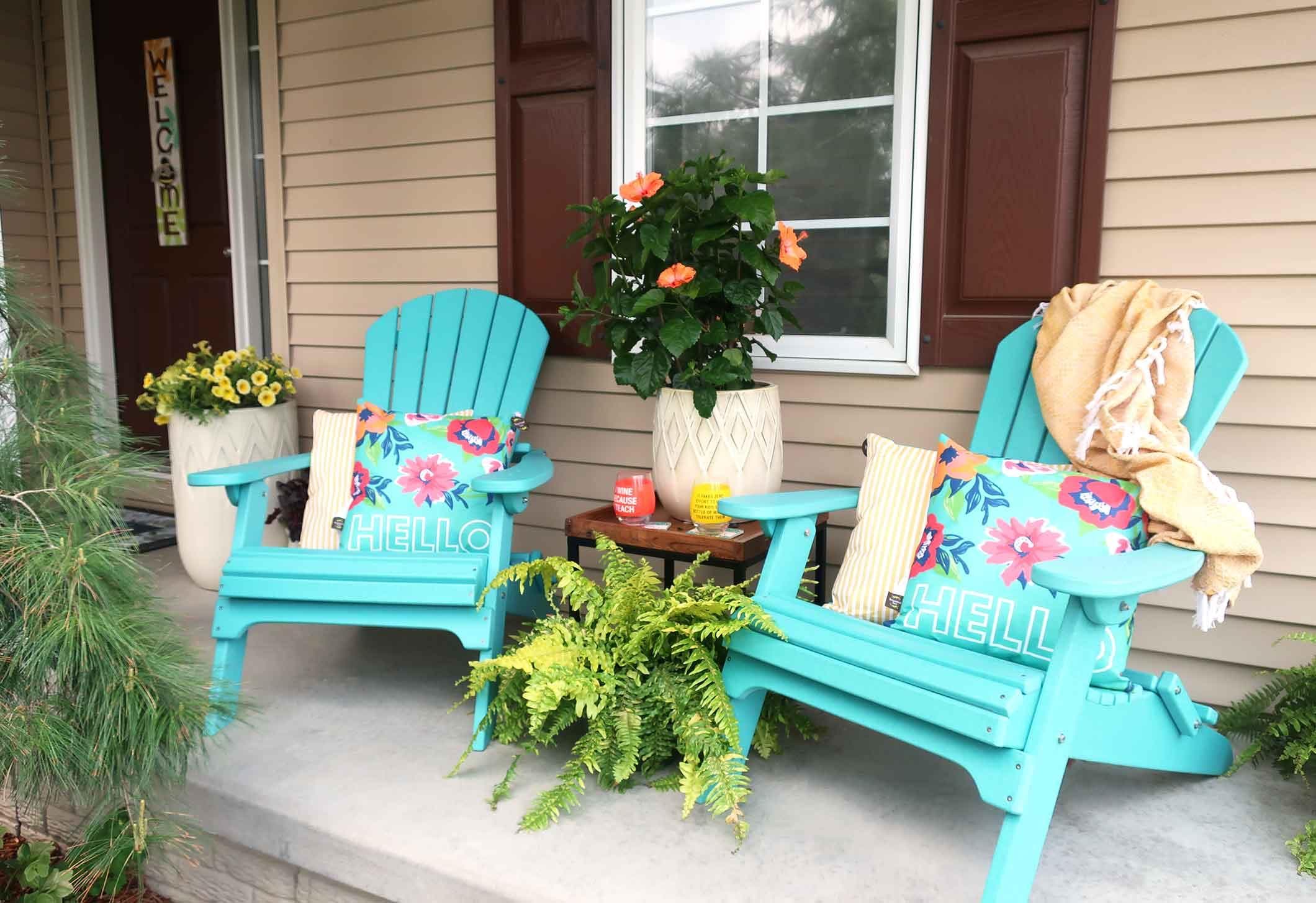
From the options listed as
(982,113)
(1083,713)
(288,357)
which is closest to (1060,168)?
(982,113)

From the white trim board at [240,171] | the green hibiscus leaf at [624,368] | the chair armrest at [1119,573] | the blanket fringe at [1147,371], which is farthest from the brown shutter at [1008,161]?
the white trim board at [240,171]

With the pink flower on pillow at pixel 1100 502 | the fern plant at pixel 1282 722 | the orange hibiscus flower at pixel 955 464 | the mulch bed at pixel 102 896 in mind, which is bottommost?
the mulch bed at pixel 102 896

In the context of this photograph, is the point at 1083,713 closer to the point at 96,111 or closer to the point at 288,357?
the point at 288,357

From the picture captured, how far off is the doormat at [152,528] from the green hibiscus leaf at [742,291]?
94.6 inches

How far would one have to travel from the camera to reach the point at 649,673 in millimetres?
2070

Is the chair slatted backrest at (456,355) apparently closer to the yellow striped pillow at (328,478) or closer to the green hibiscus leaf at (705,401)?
the yellow striped pillow at (328,478)

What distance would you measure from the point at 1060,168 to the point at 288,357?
2604mm

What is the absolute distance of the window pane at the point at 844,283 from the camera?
2617 millimetres

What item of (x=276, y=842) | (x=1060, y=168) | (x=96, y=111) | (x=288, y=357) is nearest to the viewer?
(x=276, y=842)

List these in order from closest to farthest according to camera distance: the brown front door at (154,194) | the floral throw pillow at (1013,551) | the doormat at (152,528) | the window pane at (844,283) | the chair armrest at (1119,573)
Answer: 1. the chair armrest at (1119,573)
2. the floral throw pillow at (1013,551)
3. the window pane at (844,283)
4. the doormat at (152,528)
5. the brown front door at (154,194)

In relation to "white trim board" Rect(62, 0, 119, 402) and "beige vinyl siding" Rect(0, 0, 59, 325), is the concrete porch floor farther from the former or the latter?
"beige vinyl siding" Rect(0, 0, 59, 325)

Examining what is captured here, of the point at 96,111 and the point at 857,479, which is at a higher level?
the point at 96,111

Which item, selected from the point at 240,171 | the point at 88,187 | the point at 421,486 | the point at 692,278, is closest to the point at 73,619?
the point at 421,486

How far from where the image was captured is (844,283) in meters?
2.66
